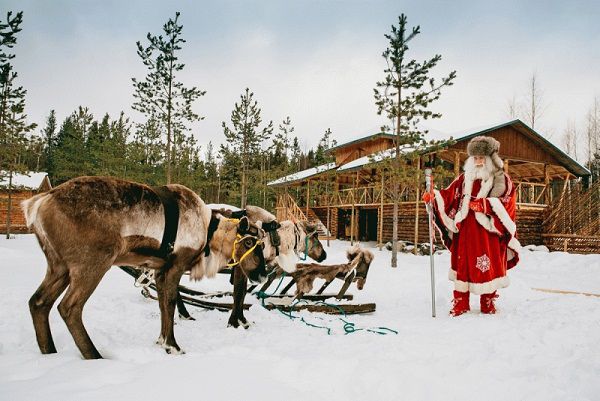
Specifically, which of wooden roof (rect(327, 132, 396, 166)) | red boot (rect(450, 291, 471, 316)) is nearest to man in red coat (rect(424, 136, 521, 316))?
red boot (rect(450, 291, 471, 316))

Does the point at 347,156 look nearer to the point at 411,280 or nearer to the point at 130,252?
the point at 411,280

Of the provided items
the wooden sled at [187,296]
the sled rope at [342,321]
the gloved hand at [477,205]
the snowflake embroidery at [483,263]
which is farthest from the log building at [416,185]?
the wooden sled at [187,296]

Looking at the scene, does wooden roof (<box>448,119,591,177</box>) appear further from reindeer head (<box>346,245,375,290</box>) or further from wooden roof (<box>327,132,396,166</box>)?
reindeer head (<box>346,245,375,290</box>)

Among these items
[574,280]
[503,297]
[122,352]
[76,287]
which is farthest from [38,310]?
[574,280]

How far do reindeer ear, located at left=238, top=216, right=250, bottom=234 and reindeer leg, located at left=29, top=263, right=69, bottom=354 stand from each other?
66.4 inches

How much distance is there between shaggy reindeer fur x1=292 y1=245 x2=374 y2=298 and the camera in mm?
5391

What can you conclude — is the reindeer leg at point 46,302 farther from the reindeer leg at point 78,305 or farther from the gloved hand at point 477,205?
the gloved hand at point 477,205

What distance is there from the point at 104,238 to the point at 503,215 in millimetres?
4622

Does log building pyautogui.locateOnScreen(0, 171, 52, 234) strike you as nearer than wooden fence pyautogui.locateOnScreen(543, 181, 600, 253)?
No

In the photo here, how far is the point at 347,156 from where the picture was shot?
27.8 meters

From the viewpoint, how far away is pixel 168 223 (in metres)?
3.16

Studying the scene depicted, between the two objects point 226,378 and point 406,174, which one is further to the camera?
point 406,174

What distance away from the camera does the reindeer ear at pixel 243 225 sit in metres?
3.99

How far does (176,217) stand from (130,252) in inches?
18.5
